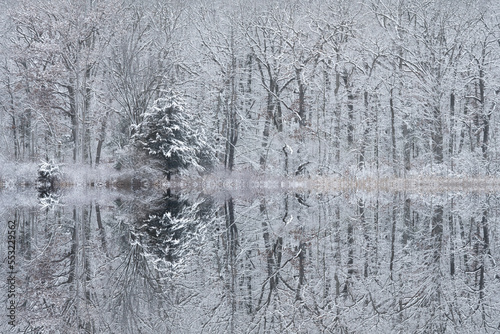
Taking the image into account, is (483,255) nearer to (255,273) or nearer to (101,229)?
(255,273)

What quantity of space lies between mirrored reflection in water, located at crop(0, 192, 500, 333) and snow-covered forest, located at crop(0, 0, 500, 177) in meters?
17.3

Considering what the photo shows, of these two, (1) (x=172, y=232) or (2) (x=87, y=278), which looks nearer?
(2) (x=87, y=278)

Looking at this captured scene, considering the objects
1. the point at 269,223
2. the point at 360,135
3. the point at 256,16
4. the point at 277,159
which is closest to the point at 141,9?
the point at 256,16

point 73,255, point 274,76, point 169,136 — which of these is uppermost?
point 274,76

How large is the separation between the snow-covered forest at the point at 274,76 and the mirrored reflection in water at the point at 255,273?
17.3 meters

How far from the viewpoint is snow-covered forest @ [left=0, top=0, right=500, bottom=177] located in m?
33.1

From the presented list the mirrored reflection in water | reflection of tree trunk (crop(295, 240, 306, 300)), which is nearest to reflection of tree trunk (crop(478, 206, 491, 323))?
the mirrored reflection in water

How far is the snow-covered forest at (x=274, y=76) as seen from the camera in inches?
1303

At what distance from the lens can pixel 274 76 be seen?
37281 mm

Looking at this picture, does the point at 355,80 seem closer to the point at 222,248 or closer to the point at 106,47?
the point at 106,47

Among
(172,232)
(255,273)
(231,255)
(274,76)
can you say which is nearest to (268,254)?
(231,255)

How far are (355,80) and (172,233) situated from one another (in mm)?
24702

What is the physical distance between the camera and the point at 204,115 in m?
37.1

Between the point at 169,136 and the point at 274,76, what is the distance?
11266mm
